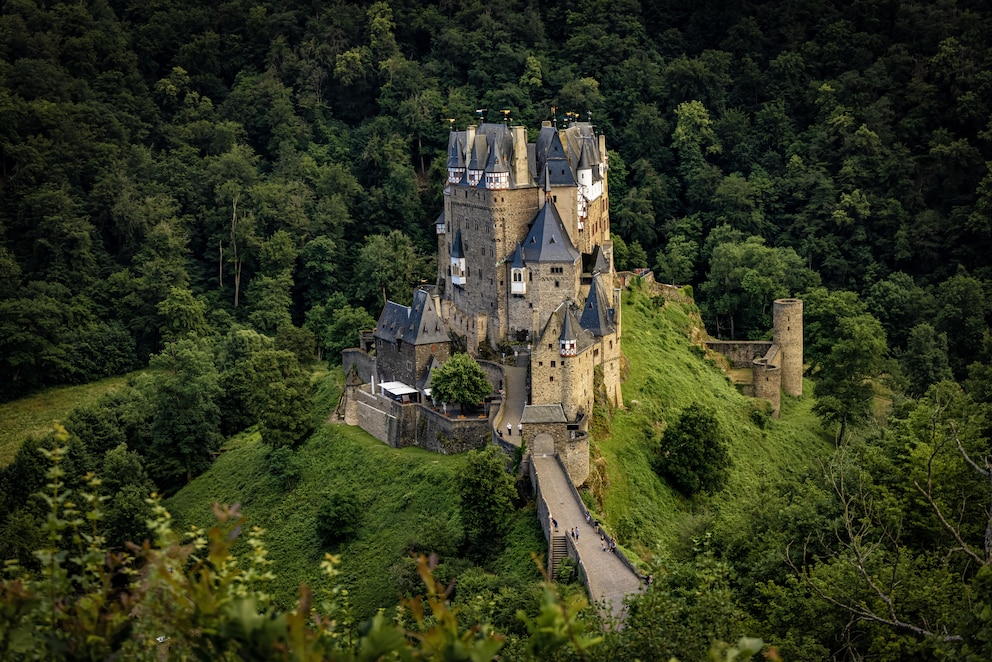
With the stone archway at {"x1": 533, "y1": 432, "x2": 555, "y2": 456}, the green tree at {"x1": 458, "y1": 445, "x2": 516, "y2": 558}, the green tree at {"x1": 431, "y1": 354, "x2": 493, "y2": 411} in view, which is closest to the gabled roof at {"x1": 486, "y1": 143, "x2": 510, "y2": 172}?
the green tree at {"x1": 431, "y1": 354, "x2": 493, "y2": 411}

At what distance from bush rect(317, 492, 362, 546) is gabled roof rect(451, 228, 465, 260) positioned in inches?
506

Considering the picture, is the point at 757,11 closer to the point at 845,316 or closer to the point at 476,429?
the point at 845,316

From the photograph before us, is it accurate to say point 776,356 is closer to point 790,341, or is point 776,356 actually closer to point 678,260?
point 790,341

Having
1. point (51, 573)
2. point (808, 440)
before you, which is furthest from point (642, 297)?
point (51, 573)

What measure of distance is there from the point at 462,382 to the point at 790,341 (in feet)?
76.6

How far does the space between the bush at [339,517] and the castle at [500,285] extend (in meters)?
4.37

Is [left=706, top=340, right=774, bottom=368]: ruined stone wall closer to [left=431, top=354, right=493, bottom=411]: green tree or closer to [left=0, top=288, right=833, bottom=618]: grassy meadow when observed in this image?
[left=0, top=288, right=833, bottom=618]: grassy meadow

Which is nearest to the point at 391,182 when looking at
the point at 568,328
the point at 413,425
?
the point at 413,425

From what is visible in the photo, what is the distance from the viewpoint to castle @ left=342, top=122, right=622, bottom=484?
186ft

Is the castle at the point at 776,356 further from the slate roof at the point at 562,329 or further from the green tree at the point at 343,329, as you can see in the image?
the green tree at the point at 343,329

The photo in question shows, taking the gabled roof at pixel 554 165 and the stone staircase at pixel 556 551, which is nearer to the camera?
the stone staircase at pixel 556 551

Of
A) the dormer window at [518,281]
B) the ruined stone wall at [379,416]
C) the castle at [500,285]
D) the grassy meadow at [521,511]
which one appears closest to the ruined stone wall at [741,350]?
the grassy meadow at [521,511]

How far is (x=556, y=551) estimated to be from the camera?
45.2 meters

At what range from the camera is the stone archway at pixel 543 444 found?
49.9 m
